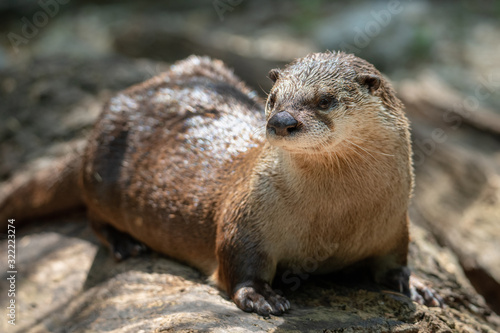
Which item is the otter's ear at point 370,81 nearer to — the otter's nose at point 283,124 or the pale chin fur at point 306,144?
the pale chin fur at point 306,144

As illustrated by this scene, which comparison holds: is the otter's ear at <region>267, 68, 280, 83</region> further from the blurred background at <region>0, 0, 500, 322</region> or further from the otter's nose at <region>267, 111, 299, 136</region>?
the blurred background at <region>0, 0, 500, 322</region>

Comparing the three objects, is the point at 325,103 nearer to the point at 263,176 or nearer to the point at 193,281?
the point at 263,176

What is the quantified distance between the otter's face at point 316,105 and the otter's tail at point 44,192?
201 centimetres

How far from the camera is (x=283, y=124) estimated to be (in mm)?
2037

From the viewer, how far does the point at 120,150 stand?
332 cm

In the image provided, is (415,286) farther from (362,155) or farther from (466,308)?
(362,155)

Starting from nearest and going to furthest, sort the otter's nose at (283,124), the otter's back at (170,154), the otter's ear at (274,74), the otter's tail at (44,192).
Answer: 1. the otter's nose at (283,124)
2. the otter's ear at (274,74)
3. the otter's back at (170,154)
4. the otter's tail at (44,192)

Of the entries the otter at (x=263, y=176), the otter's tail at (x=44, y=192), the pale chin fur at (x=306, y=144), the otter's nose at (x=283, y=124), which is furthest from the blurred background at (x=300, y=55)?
the otter's nose at (x=283, y=124)

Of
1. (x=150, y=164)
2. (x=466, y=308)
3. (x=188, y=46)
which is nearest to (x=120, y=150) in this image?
(x=150, y=164)

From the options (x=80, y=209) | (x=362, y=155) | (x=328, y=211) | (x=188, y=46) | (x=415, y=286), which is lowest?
(x=80, y=209)

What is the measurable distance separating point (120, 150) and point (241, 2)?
21.9 ft

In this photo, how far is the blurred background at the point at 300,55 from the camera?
4.05 m

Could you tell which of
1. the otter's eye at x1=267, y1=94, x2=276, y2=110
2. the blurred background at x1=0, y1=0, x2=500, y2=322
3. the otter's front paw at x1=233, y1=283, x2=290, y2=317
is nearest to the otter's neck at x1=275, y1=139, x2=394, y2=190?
the otter's eye at x1=267, y1=94, x2=276, y2=110

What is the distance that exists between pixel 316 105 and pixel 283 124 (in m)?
0.22
